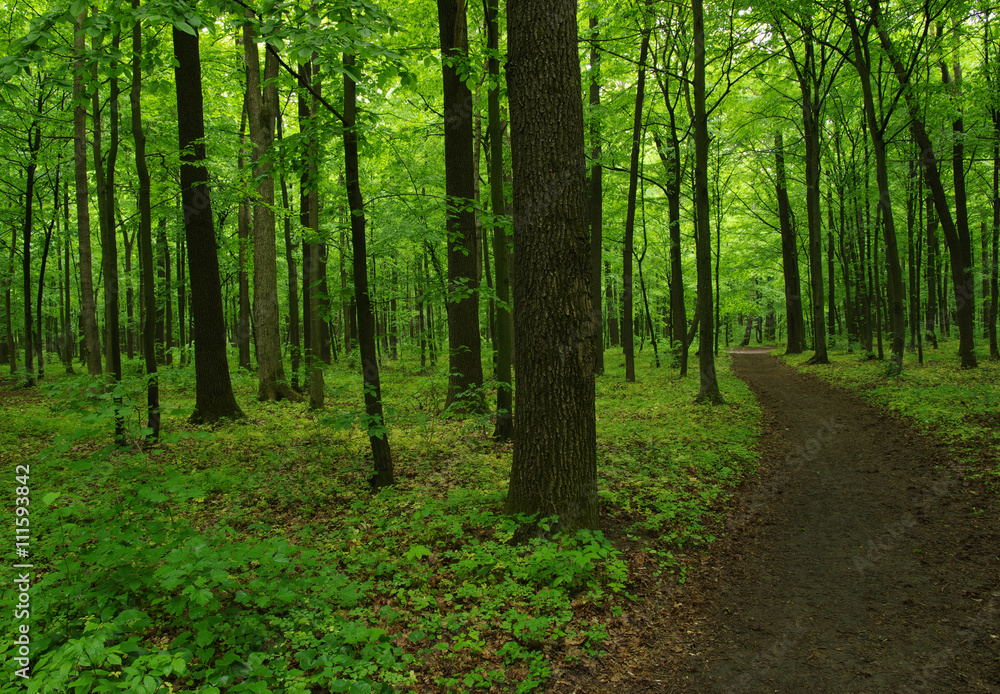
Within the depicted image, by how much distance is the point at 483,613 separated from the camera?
3.86 m

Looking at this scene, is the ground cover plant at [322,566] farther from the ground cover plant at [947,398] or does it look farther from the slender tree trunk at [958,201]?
the slender tree trunk at [958,201]

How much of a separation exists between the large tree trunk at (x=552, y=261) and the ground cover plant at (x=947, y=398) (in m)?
5.71

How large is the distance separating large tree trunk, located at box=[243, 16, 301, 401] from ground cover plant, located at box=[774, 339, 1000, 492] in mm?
13323

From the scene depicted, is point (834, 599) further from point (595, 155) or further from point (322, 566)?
point (595, 155)

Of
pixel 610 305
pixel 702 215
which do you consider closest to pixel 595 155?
pixel 702 215

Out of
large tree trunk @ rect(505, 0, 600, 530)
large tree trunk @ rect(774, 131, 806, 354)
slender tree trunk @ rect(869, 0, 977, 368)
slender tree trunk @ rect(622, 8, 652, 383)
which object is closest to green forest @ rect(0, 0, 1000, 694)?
large tree trunk @ rect(505, 0, 600, 530)

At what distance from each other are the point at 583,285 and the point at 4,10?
17682mm

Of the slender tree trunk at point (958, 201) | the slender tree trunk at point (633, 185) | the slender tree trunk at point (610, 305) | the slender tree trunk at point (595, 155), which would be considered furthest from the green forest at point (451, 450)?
the slender tree trunk at point (610, 305)

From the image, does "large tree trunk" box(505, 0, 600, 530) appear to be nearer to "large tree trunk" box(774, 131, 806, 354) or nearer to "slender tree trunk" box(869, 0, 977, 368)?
"slender tree trunk" box(869, 0, 977, 368)

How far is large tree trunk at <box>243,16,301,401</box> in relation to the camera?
11.7m

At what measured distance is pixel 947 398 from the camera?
10477 mm

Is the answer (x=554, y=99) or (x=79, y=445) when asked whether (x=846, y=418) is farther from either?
(x=79, y=445)

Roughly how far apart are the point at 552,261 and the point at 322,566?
3621mm

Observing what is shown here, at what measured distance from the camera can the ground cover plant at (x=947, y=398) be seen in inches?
291
